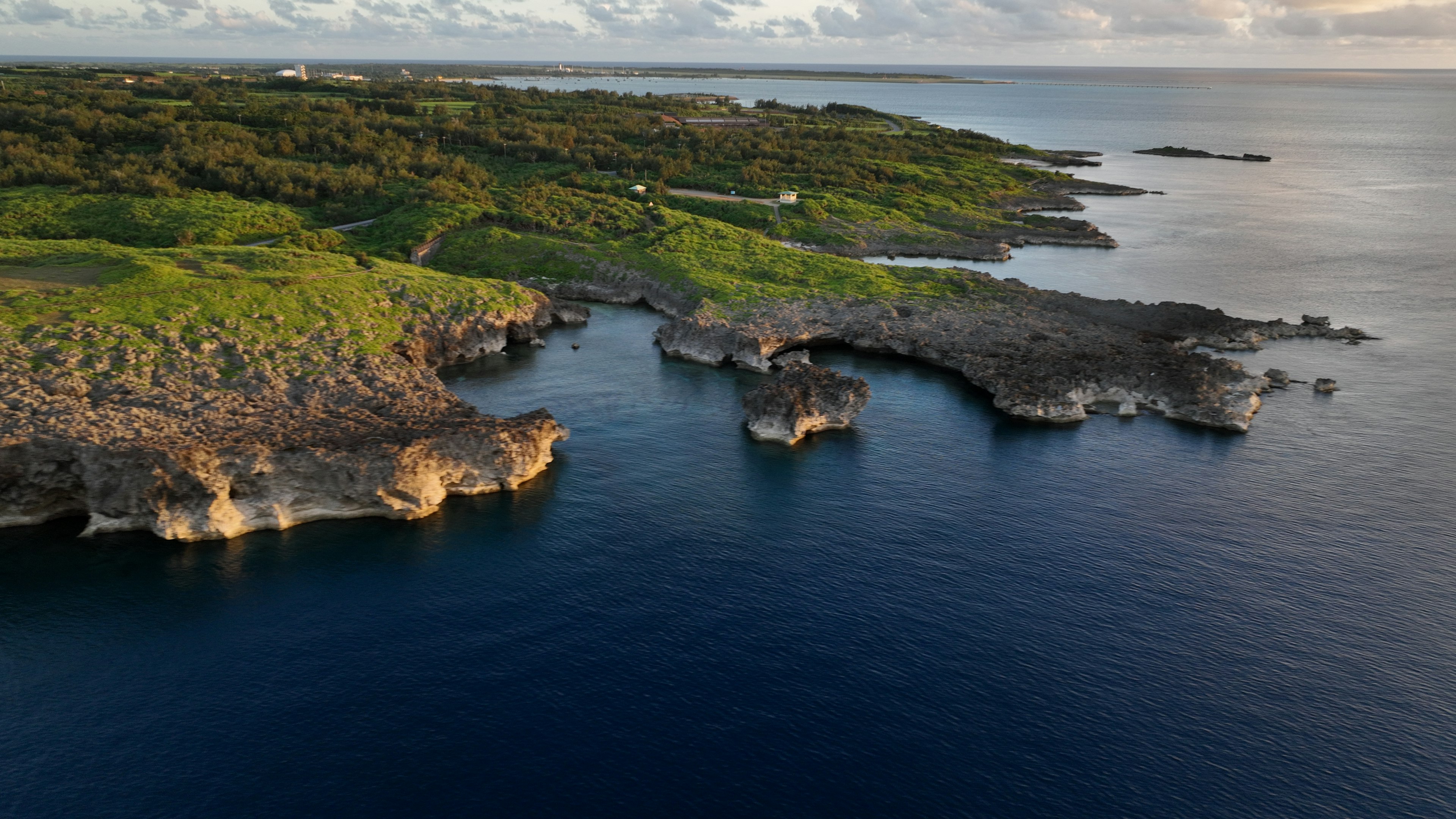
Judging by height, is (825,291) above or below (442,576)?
above

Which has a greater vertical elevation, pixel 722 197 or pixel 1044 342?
pixel 722 197

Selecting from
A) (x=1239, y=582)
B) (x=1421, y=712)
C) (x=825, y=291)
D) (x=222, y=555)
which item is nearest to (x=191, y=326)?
(x=222, y=555)

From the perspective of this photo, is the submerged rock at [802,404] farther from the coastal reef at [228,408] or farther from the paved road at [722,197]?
the paved road at [722,197]

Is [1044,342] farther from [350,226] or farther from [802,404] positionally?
[350,226]

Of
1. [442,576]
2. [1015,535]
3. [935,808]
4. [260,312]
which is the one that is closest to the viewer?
[935,808]

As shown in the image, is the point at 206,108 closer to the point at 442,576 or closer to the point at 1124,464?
the point at 442,576

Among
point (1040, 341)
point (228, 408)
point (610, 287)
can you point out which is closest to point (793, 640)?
point (228, 408)

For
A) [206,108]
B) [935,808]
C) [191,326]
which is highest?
[206,108]
